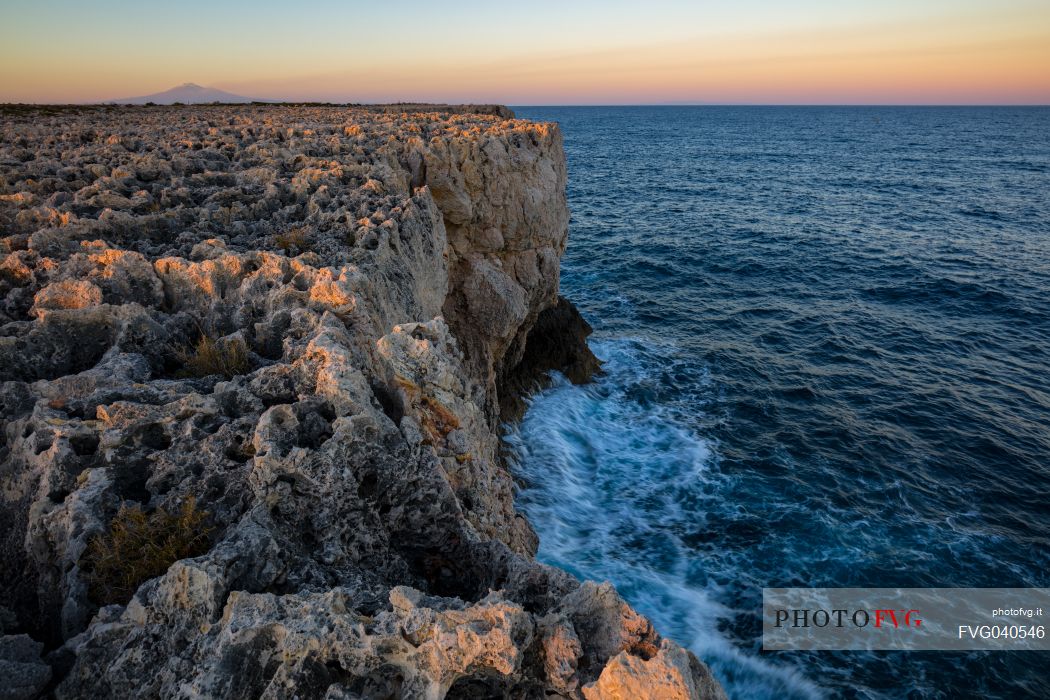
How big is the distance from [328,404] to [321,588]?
172cm

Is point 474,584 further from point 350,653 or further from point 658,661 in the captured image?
point 658,661

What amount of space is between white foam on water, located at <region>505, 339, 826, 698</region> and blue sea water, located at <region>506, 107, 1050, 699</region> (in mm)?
77

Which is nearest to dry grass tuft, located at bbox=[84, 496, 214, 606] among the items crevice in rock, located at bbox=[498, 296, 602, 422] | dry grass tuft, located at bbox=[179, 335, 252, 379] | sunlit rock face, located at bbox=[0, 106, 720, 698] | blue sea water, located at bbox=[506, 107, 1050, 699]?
sunlit rock face, located at bbox=[0, 106, 720, 698]

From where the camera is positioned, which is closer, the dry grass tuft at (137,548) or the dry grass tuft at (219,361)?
the dry grass tuft at (137,548)

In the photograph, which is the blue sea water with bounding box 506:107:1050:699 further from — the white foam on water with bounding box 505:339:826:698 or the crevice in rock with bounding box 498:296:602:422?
the crevice in rock with bounding box 498:296:602:422

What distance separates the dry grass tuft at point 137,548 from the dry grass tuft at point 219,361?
2043 mm

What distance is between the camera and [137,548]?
4.23 metres

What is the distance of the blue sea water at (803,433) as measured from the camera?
14.8m

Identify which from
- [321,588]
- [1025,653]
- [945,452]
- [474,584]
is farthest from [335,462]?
[945,452]

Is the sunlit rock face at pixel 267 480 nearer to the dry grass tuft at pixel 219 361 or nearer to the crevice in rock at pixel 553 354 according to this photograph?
the dry grass tuft at pixel 219 361

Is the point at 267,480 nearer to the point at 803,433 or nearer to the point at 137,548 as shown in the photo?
the point at 137,548

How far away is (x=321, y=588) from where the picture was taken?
424cm

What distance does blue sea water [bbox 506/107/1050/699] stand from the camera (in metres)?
14.8

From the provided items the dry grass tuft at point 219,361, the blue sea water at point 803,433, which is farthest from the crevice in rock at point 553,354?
the dry grass tuft at point 219,361
